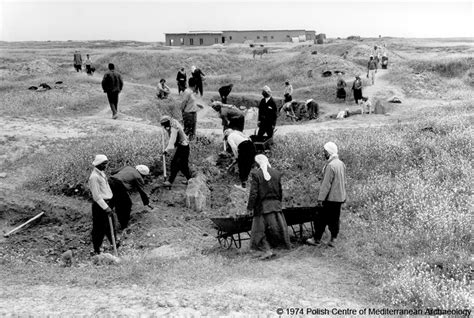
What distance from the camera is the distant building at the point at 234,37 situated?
5666 centimetres

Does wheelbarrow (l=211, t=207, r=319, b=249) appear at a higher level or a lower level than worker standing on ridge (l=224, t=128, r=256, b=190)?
lower

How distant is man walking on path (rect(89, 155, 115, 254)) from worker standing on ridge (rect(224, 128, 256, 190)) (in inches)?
120

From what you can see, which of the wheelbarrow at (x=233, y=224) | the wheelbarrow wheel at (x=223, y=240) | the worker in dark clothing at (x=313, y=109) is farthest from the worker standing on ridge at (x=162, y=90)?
the wheelbarrow at (x=233, y=224)

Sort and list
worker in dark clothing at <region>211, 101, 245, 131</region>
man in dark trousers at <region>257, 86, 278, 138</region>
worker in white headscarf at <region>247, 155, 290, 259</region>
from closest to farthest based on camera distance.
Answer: worker in white headscarf at <region>247, 155, 290, 259</region> → worker in dark clothing at <region>211, 101, 245, 131</region> → man in dark trousers at <region>257, 86, 278, 138</region>

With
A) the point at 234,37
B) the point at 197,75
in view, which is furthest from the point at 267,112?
the point at 234,37

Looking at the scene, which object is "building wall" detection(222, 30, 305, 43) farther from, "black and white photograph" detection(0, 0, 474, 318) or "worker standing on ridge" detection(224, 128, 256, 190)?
"worker standing on ridge" detection(224, 128, 256, 190)

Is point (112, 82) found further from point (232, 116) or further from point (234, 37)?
point (234, 37)

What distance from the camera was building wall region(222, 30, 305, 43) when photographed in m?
63.3

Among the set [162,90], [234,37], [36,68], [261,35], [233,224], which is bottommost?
[233,224]

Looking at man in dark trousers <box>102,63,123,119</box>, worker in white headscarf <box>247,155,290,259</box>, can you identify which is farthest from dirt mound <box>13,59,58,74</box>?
worker in white headscarf <box>247,155,290,259</box>

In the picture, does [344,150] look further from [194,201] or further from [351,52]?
[351,52]

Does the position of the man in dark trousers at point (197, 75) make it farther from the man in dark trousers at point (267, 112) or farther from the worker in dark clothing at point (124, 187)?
the worker in dark clothing at point (124, 187)

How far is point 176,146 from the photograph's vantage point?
9867 mm

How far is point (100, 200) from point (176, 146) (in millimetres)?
2796
